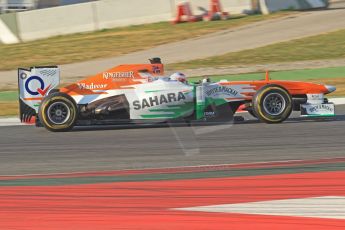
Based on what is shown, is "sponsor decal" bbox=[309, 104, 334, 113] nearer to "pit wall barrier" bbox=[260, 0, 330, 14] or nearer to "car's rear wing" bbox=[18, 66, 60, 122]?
"car's rear wing" bbox=[18, 66, 60, 122]

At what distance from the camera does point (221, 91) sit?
11.4 metres

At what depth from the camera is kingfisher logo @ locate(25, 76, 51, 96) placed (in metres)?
11.6

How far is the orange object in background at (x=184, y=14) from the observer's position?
2702 centimetres

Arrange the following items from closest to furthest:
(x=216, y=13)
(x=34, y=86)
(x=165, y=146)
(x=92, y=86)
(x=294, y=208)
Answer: (x=294, y=208)
(x=165, y=146)
(x=92, y=86)
(x=34, y=86)
(x=216, y=13)

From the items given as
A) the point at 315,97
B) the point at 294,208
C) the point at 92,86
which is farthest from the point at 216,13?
the point at 294,208

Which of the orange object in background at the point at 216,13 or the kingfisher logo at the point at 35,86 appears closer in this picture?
the kingfisher logo at the point at 35,86

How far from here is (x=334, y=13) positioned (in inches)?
1090

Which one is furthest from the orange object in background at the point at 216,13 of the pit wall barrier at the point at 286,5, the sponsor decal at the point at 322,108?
the sponsor decal at the point at 322,108

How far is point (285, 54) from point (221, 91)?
1075cm

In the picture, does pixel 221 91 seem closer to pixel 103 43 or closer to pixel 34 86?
pixel 34 86

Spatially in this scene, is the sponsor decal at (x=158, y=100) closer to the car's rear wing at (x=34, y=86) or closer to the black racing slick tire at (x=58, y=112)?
the black racing slick tire at (x=58, y=112)

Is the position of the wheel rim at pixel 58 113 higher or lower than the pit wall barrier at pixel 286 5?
lower

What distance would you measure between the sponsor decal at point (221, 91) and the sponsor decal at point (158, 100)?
41 centimetres

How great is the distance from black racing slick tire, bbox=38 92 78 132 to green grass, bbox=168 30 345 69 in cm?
985
